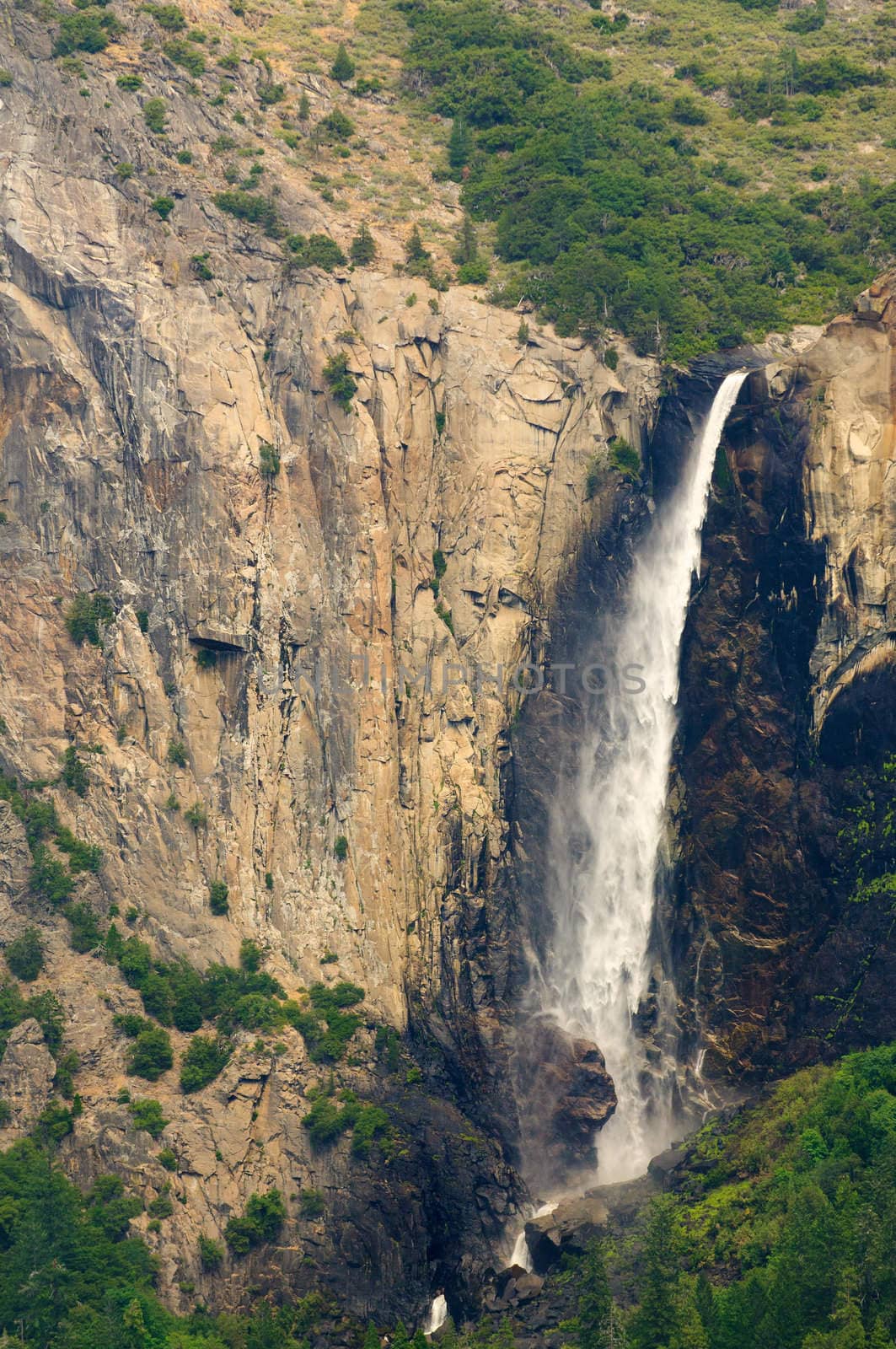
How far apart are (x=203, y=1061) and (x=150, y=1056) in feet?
7.16

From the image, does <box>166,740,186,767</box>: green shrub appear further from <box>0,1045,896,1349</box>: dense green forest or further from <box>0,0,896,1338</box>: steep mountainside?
<box>0,1045,896,1349</box>: dense green forest

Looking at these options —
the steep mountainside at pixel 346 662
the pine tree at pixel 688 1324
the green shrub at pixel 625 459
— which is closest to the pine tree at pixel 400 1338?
the steep mountainside at pixel 346 662

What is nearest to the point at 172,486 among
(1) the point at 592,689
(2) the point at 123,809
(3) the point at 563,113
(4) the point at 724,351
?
(2) the point at 123,809

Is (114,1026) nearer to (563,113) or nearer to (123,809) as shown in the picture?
Answer: (123,809)

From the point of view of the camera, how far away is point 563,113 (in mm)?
116312

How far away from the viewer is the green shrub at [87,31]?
102875 millimetres

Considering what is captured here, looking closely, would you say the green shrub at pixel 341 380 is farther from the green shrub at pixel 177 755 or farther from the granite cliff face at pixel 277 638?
the green shrub at pixel 177 755

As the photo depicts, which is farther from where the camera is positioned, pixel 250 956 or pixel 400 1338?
pixel 250 956

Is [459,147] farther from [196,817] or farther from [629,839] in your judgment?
[196,817]

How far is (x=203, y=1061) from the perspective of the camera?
283 ft

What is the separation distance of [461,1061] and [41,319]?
38.0 m

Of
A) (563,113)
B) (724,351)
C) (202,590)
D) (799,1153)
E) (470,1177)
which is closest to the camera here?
(799,1153)

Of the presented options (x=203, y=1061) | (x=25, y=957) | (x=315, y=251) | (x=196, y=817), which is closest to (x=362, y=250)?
(x=315, y=251)

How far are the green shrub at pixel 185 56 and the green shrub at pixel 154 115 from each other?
4.00 m
